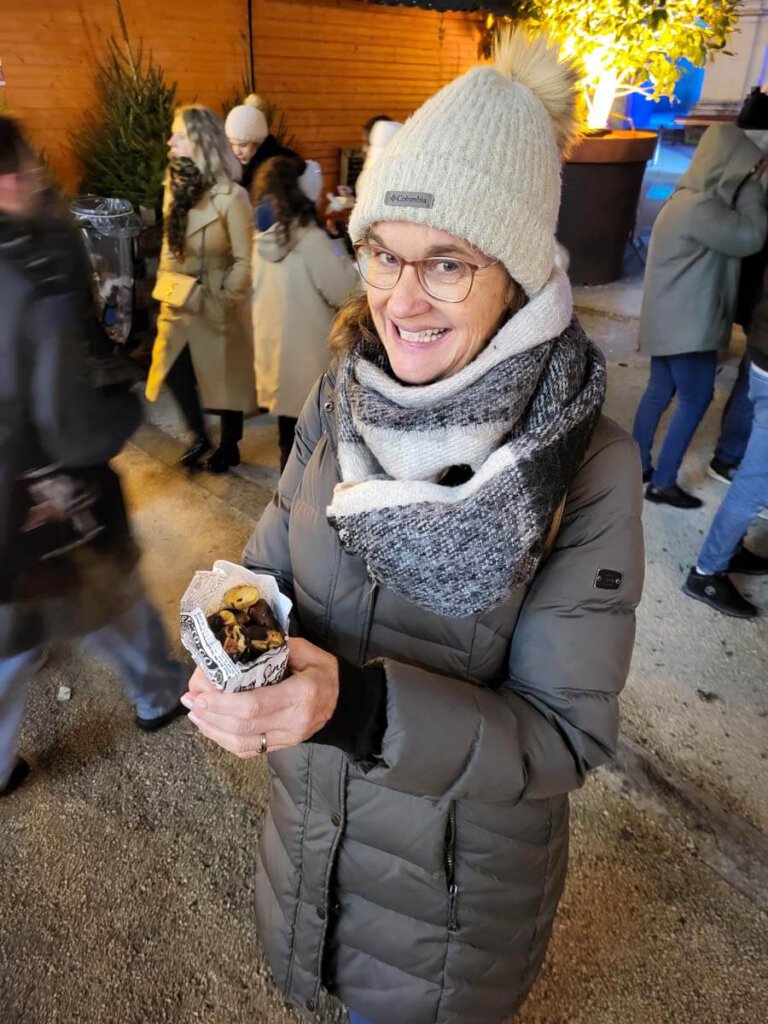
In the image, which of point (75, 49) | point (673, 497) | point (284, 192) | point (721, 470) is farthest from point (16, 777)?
point (75, 49)

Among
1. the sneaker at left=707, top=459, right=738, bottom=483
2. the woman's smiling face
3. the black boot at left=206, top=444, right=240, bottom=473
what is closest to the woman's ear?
the woman's smiling face

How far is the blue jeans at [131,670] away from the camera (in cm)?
253

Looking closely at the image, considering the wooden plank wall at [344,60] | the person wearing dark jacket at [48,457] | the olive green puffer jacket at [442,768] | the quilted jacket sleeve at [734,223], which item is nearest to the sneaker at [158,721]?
the person wearing dark jacket at [48,457]

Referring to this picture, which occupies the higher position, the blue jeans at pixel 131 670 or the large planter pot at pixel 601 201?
the large planter pot at pixel 601 201

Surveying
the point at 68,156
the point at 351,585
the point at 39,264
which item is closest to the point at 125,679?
the point at 39,264

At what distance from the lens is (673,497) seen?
452 cm

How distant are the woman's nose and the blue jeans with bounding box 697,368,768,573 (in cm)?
271

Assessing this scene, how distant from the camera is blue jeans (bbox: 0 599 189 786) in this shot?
8.29 feet

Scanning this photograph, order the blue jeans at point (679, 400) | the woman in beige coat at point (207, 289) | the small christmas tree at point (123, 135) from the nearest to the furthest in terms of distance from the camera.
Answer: the woman in beige coat at point (207, 289)
the blue jeans at point (679, 400)
the small christmas tree at point (123, 135)

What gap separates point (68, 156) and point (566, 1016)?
292 inches

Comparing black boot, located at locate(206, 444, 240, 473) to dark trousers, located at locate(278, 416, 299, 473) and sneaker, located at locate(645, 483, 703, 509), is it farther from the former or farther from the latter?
sneaker, located at locate(645, 483, 703, 509)

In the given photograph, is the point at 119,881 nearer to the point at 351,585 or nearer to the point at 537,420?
the point at 351,585

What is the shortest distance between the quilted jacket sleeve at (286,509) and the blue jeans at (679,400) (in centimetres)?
301

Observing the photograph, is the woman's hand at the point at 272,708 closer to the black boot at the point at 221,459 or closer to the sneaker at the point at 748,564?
the sneaker at the point at 748,564
